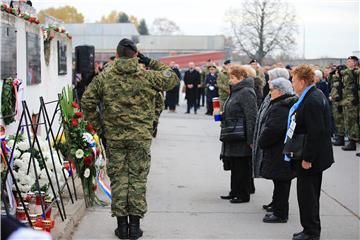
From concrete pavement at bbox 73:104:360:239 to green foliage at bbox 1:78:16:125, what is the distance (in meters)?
1.40

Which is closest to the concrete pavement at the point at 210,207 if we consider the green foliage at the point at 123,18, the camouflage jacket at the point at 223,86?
the camouflage jacket at the point at 223,86

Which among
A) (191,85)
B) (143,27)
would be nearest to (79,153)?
(191,85)

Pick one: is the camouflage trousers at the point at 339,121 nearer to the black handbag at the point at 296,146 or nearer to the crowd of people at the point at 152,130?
the crowd of people at the point at 152,130

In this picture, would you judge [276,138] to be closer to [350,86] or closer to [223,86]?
[350,86]

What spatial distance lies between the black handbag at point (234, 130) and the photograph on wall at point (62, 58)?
4.69 metres

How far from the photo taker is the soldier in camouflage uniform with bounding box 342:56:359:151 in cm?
1267

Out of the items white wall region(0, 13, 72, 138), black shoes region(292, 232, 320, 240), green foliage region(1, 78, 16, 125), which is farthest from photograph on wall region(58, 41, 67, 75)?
black shoes region(292, 232, 320, 240)

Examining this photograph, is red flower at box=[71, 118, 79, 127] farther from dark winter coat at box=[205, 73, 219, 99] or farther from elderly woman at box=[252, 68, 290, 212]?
dark winter coat at box=[205, 73, 219, 99]

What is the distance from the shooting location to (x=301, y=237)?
20.0ft

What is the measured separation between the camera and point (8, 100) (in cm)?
665

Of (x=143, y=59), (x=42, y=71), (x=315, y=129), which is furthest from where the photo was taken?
(x=42, y=71)

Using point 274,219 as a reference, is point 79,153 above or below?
above

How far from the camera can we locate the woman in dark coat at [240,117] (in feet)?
24.9

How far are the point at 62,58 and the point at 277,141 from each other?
6170 mm
